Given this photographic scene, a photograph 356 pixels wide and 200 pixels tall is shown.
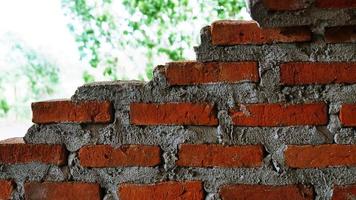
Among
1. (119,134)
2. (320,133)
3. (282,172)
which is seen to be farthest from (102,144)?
(320,133)

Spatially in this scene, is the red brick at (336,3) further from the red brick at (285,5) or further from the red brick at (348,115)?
the red brick at (348,115)


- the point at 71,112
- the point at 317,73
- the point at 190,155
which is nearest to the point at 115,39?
the point at 71,112

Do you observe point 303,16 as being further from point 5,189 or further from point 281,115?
point 5,189

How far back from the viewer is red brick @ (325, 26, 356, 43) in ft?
5.03

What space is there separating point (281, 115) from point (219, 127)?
0.18 metres

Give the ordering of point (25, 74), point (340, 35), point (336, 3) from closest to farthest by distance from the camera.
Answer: point (336, 3) < point (340, 35) < point (25, 74)

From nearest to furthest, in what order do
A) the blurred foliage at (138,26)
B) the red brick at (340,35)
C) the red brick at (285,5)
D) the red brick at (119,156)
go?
1. the red brick at (285,5)
2. the red brick at (340,35)
3. the red brick at (119,156)
4. the blurred foliage at (138,26)

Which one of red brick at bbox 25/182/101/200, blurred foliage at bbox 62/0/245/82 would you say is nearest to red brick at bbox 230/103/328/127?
A: red brick at bbox 25/182/101/200

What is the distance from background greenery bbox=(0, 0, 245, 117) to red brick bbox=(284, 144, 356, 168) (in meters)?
1.50

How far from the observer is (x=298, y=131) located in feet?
5.24

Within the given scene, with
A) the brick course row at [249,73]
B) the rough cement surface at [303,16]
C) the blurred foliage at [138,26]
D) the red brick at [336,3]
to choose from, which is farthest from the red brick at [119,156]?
the blurred foliage at [138,26]

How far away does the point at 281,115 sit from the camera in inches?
62.7

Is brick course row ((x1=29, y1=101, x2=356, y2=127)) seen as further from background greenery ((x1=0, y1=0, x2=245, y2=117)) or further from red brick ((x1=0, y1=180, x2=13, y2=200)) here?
background greenery ((x1=0, y1=0, x2=245, y2=117))

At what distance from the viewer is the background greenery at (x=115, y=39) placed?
3.02m
